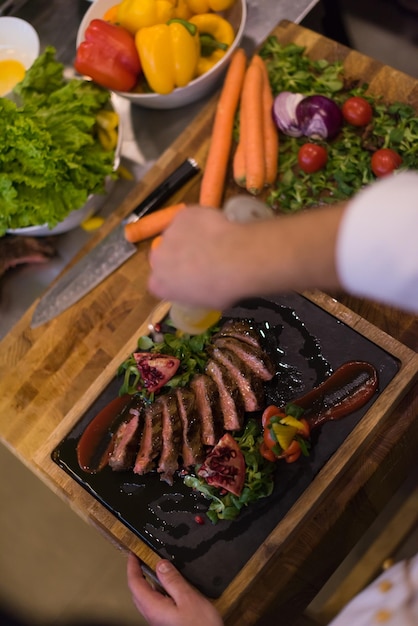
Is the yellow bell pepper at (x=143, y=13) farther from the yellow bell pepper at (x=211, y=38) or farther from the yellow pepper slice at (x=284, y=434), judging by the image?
the yellow pepper slice at (x=284, y=434)

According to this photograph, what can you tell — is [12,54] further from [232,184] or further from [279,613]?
[279,613]

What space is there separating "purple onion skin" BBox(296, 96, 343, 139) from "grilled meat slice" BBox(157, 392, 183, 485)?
3.08 feet

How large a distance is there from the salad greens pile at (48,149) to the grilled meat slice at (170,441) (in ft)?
2.21

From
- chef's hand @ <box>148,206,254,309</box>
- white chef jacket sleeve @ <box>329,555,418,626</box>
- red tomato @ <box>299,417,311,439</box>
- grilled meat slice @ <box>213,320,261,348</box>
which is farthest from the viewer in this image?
grilled meat slice @ <box>213,320,261,348</box>

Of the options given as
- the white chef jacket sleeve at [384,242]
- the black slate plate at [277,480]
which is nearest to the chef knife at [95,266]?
the black slate plate at [277,480]

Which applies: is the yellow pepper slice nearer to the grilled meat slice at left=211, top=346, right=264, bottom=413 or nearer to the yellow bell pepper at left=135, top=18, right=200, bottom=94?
the grilled meat slice at left=211, top=346, right=264, bottom=413

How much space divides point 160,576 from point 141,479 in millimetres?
256

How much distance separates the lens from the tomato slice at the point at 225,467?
156cm

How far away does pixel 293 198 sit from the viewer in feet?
6.23

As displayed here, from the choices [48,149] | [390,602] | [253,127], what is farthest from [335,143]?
[390,602]

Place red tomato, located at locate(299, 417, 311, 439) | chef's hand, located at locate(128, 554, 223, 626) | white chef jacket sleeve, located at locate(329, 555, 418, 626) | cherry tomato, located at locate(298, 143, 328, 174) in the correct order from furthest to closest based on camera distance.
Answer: cherry tomato, located at locate(298, 143, 328, 174), red tomato, located at locate(299, 417, 311, 439), chef's hand, located at locate(128, 554, 223, 626), white chef jacket sleeve, located at locate(329, 555, 418, 626)

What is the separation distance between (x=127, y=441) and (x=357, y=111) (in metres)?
1.21

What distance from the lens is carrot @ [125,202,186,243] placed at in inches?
75.0

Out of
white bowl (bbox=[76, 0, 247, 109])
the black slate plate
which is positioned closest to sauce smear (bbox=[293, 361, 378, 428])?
the black slate plate
